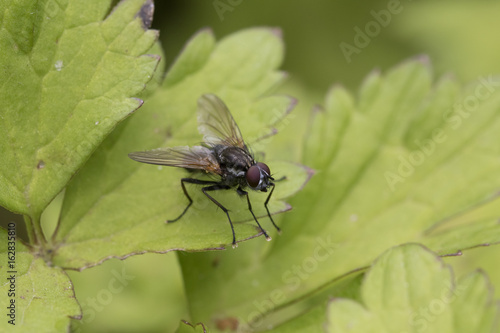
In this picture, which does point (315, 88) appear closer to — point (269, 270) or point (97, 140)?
point (269, 270)

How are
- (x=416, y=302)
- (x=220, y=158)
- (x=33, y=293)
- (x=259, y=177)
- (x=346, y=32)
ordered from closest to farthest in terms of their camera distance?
1. (x=416, y=302)
2. (x=33, y=293)
3. (x=259, y=177)
4. (x=220, y=158)
5. (x=346, y=32)

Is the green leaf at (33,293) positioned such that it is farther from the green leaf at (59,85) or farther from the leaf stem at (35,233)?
the green leaf at (59,85)

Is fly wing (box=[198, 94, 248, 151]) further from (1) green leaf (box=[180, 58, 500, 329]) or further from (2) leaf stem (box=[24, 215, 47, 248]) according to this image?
(2) leaf stem (box=[24, 215, 47, 248])

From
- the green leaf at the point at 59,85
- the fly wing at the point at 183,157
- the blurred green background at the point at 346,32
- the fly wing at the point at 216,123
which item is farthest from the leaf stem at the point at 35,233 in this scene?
the blurred green background at the point at 346,32

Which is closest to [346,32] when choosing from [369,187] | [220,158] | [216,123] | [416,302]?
[369,187]

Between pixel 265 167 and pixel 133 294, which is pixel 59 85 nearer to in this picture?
pixel 265 167

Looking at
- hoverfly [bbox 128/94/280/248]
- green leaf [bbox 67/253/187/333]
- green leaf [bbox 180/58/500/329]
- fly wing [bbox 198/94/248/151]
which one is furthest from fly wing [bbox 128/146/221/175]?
green leaf [bbox 67/253/187/333]
